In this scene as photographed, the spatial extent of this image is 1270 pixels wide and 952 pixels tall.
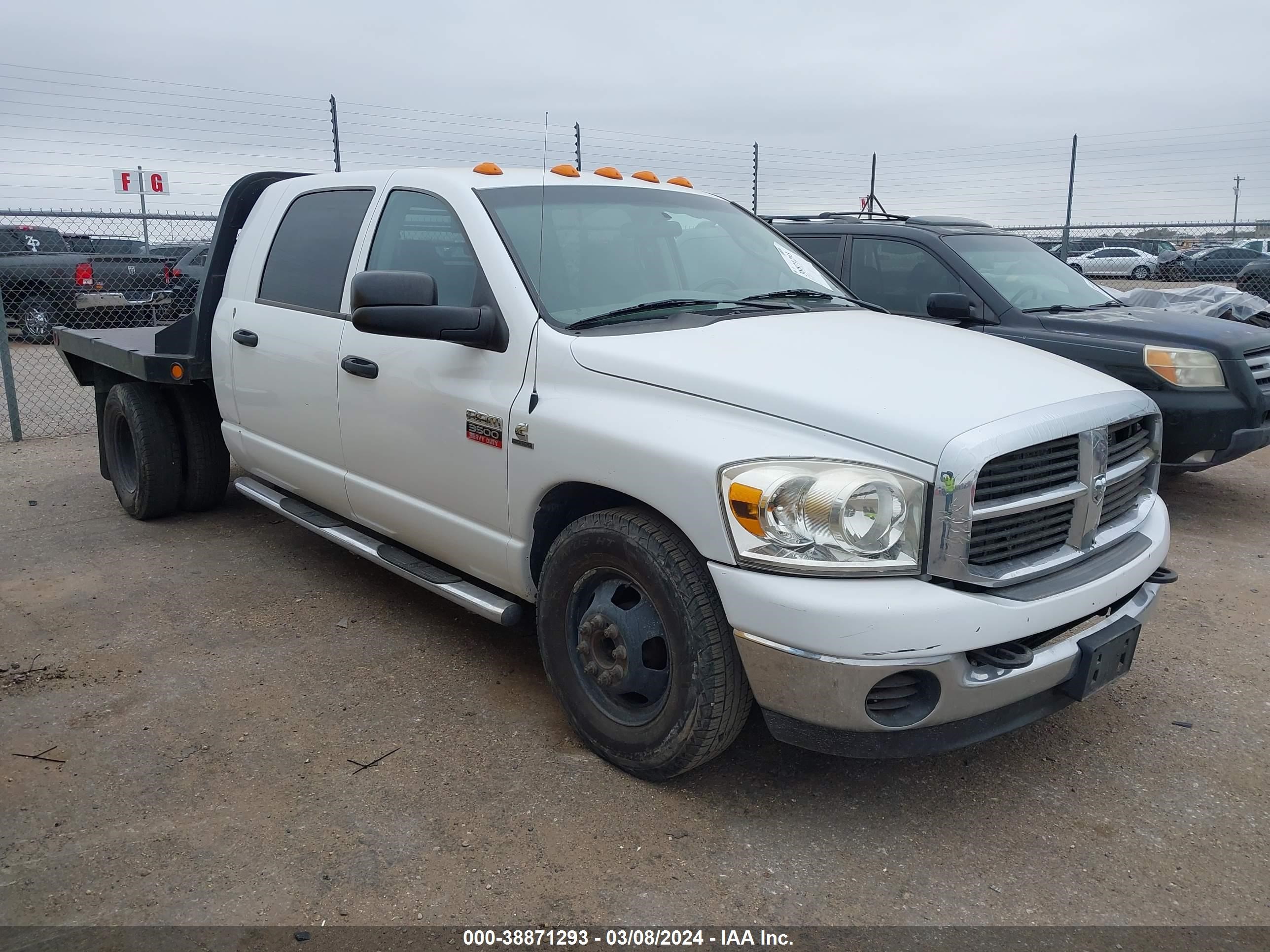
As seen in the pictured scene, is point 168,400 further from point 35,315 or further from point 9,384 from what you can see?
point 35,315

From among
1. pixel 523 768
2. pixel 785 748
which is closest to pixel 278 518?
pixel 523 768

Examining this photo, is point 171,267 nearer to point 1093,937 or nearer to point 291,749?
point 291,749

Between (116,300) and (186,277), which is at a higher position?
(186,277)

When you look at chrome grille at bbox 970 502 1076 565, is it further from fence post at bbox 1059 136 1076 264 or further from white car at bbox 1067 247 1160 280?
white car at bbox 1067 247 1160 280

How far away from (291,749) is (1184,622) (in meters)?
3.68

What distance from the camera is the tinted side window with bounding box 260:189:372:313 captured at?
428cm

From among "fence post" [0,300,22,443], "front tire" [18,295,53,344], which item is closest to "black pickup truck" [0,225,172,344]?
"front tire" [18,295,53,344]

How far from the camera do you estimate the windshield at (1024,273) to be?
645 centimetres

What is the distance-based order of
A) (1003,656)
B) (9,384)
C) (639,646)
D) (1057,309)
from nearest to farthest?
(1003,656), (639,646), (1057,309), (9,384)

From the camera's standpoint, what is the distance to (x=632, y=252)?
12.2ft

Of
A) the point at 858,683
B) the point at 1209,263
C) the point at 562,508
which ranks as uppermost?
the point at 1209,263

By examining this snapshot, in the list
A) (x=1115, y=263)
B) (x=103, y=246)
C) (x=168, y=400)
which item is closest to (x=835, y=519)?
(x=168, y=400)

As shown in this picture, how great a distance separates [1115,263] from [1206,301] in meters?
24.5

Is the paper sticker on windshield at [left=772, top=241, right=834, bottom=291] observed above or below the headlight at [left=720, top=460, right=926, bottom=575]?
above
